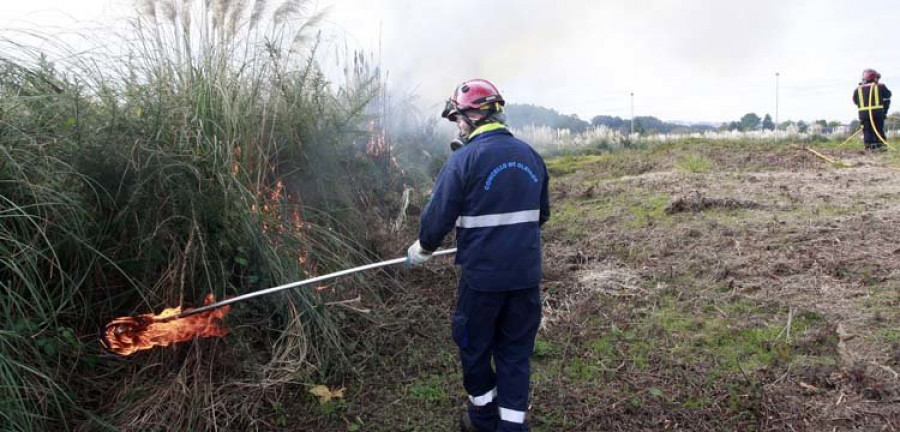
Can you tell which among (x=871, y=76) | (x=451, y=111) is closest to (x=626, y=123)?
(x=871, y=76)

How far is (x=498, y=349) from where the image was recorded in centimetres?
362

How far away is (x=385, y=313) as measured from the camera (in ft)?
15.8

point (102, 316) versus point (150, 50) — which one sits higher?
point (150, 50)

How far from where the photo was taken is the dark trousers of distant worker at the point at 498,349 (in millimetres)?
3465

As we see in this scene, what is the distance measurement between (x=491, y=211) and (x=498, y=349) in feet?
2.69

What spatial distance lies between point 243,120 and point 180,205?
2.69 ft

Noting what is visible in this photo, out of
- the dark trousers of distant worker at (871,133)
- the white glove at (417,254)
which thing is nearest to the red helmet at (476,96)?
the white glove at (417,254)

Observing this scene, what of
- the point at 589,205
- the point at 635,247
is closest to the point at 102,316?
the point at 635,247

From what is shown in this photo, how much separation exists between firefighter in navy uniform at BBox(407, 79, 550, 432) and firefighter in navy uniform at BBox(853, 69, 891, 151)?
12428 mm

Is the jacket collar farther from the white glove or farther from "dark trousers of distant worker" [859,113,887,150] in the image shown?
"dark trousers of distant worker" [859,113,887,150]

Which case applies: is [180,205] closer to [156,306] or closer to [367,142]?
[156,306]

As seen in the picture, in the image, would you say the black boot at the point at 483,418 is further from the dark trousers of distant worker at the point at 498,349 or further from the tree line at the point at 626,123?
the tree line at the point at 626,123

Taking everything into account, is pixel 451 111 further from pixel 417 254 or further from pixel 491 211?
pixel 417 254

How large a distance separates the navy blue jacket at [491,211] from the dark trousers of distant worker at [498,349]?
4.9 inches
